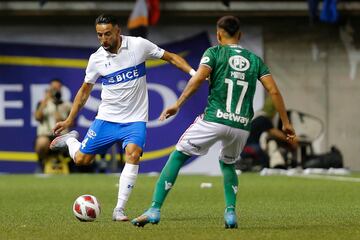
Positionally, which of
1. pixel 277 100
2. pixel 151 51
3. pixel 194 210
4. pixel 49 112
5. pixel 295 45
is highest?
pixel 295 45

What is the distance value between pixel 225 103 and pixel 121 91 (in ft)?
6.71

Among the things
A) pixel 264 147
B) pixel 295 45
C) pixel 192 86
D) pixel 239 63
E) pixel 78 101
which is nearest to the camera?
pixel 192 86

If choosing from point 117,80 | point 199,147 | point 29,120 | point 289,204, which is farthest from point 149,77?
point 199,147

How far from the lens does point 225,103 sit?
415 inches

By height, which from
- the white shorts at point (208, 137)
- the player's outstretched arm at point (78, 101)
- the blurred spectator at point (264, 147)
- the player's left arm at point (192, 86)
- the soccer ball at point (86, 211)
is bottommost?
the blurred spectator at point (264, 147)

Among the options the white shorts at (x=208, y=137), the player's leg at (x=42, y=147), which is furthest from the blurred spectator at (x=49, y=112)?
the white shorts at (x=208, y=137)

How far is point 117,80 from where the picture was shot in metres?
12.3

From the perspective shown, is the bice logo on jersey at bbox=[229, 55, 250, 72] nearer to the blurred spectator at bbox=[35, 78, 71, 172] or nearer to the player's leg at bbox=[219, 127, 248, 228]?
the player's leg at bbox=[219, 127, 248, 228]

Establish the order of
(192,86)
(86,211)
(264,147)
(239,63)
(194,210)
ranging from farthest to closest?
(264,147) → (194,210) → (86,211) → (239,63) → (192,86)

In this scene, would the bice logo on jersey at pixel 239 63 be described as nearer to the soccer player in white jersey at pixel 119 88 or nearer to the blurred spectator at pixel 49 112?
the soccer player in white jersey at pixel 119 88

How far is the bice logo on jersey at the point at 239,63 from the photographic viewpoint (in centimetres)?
1054

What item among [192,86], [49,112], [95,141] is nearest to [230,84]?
[192,86]

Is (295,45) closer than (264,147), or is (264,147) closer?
(264,147)

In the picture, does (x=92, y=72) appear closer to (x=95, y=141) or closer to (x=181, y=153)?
(x=95, y=141)
